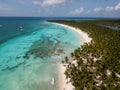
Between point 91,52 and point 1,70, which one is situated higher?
point 91,52

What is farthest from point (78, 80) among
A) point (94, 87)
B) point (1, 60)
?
point (1, 60)

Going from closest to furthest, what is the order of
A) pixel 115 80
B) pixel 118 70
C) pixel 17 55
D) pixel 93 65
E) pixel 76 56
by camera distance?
pixel 115 80 < pixel 118 70 < pixel 93 65 < pixel 76 56 < pixel 17 55

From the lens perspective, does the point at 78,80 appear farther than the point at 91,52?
No

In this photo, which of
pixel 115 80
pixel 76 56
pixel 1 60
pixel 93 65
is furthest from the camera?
pixel 1 60

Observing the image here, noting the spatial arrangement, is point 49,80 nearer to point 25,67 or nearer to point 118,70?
point 25,67

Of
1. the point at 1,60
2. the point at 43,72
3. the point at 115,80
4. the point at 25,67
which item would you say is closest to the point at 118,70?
the point at 115,80

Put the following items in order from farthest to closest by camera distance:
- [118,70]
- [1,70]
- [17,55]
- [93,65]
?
[17,55], [1,70], [93,65], [118,70]

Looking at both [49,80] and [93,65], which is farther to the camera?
[93,65]

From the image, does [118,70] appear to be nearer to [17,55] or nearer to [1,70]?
[1,70]

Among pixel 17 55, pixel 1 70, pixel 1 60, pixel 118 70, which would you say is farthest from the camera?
pixel 17 55
